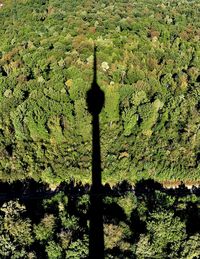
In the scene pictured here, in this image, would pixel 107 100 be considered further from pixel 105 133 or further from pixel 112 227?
pixel 112 227

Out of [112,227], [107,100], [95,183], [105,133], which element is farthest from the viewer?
[107,100]

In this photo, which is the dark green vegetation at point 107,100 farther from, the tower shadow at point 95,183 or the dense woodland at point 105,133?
the tower shadow at point 95,183

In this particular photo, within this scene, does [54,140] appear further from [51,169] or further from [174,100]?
[174,100]

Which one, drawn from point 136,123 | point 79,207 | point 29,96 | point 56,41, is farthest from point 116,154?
point 56,41

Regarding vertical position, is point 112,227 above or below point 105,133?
below

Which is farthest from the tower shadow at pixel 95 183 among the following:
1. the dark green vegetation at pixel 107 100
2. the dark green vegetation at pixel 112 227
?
the dark green vegetation at pixel 107 100

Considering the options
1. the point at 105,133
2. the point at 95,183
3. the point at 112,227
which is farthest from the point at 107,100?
the point at 112,227
